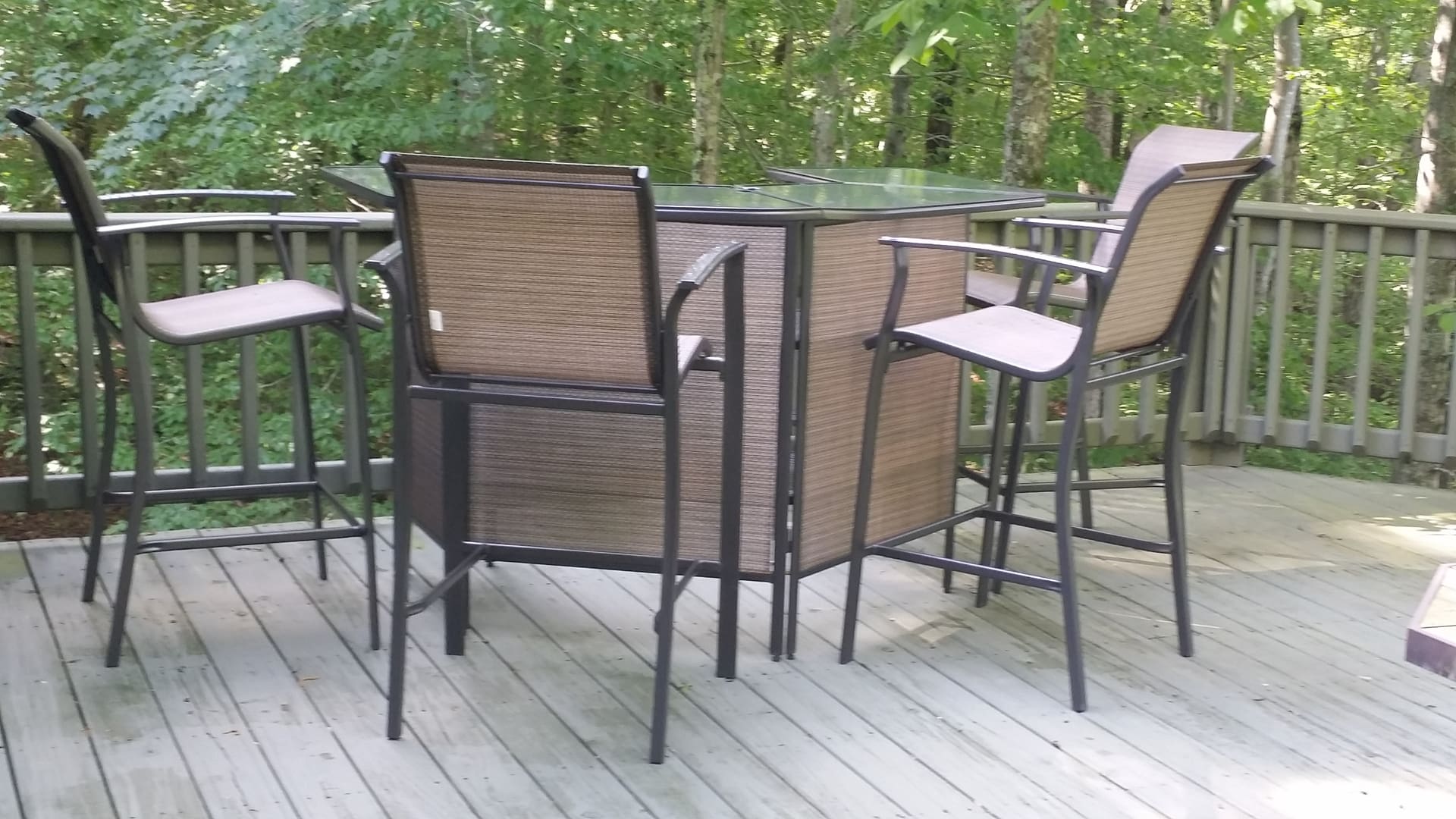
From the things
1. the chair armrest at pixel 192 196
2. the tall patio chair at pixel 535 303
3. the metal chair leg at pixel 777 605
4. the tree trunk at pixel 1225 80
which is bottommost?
the metal chair leg at pixel 777 605

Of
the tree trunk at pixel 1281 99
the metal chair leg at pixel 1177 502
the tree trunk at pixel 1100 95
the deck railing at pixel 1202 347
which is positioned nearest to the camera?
the metal chair leg at pixel 1177 502

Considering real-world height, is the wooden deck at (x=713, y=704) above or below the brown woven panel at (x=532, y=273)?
below

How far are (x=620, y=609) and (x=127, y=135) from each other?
5193 mm

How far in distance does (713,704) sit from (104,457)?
149cm

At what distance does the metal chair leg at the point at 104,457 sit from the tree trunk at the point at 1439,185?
19.0ft

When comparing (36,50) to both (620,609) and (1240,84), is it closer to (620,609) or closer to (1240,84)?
(620,609)

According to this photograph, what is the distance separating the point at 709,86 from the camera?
7.62 metres

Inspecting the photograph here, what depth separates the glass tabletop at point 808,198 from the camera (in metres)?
2.69

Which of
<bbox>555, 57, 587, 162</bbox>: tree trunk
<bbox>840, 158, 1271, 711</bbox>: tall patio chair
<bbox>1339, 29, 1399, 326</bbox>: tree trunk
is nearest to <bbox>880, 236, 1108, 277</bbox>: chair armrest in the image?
<bbox>840, 158, 1271, 711</bbox>: tall patio chair

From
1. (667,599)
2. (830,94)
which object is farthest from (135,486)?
(830,94)

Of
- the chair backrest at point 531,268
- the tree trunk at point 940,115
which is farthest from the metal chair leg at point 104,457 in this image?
the tree trunk at point 940,115

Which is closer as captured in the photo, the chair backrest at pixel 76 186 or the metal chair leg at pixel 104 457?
the chair backrest at pixel 76 186

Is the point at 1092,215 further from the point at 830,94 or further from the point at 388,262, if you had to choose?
the point at 830,94

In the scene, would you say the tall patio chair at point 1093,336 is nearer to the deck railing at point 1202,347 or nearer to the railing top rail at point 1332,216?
the deck railing at point 1202,347
